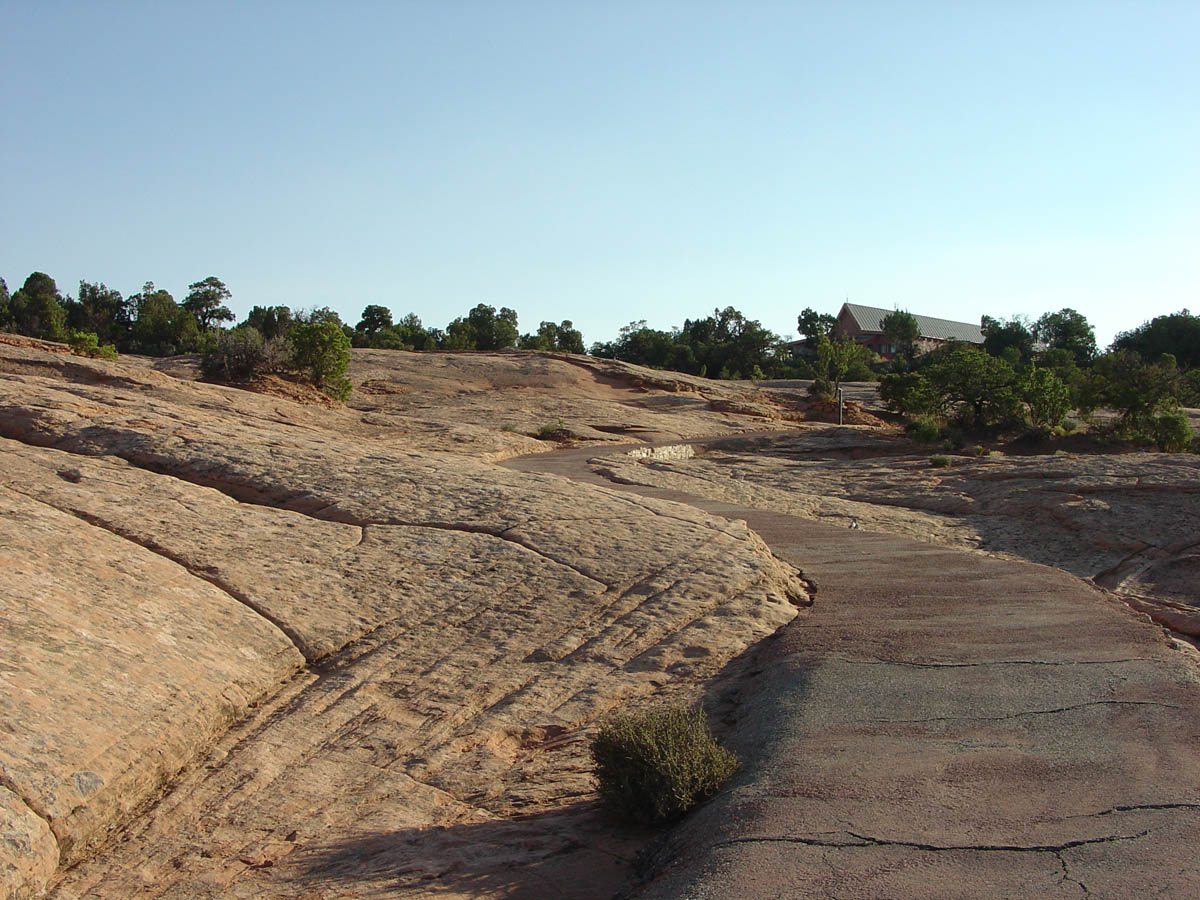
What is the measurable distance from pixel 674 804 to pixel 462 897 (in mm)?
1008

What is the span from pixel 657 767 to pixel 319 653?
272cm

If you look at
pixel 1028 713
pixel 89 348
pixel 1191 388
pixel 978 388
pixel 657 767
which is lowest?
pixel 657 767

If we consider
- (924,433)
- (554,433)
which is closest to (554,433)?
(554,433)

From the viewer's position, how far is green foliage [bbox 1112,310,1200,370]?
59594 mm

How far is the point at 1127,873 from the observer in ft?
10.4

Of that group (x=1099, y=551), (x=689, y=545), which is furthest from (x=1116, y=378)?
(x=689, y=545)

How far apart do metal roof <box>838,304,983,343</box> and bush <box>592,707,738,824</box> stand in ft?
250

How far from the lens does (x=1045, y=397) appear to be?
989 inches

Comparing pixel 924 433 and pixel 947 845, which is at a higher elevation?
pixel 924 433

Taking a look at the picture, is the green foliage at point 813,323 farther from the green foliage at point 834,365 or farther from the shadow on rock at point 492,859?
the shadow on rock at point 492,859

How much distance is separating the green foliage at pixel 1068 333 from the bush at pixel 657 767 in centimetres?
6739

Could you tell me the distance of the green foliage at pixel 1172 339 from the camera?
59.6m

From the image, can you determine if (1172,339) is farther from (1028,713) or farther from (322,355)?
(1028,713)

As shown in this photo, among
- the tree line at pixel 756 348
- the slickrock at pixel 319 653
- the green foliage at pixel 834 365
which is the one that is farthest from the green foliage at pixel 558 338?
the slickrock at pixel 319 653
